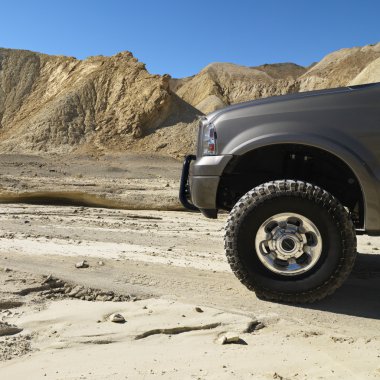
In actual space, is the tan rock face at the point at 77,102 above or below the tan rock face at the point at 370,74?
below

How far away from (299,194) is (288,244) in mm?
393

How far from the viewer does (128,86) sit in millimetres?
32000

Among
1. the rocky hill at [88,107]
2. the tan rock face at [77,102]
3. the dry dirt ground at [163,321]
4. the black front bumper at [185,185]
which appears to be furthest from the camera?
the tan rock face at [77,102]

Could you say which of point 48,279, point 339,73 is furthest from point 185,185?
point 339,73

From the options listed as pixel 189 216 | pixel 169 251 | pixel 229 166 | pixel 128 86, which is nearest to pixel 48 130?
pixel 128 86

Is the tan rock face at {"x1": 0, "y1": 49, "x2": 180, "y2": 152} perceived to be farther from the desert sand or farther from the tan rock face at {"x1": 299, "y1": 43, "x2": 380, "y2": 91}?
the tan rock face at {"x1": 299, "y1": 43, "x2": 380, "y2": 91}

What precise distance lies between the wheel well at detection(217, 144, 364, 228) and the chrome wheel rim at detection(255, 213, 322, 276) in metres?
0.59

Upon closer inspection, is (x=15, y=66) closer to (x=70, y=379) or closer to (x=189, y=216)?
(x=189, y=216)

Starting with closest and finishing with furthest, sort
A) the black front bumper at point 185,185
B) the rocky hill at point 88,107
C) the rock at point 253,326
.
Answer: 1. the rock at point 253,326
2. the black front bumper at point 185,185
3. the rocky hill at point 88,107

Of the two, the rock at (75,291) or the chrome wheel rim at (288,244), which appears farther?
the rock at (75,291)

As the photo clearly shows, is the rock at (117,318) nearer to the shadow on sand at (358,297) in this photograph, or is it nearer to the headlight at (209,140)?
the shadow on sand at (358,297)

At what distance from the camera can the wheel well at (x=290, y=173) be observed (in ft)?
13.8

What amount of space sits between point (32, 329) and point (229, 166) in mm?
1963

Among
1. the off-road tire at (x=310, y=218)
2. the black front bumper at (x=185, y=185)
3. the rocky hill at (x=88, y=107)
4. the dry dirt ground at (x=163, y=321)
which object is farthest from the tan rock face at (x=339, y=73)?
the off-road tire at (x=310, y=218)
